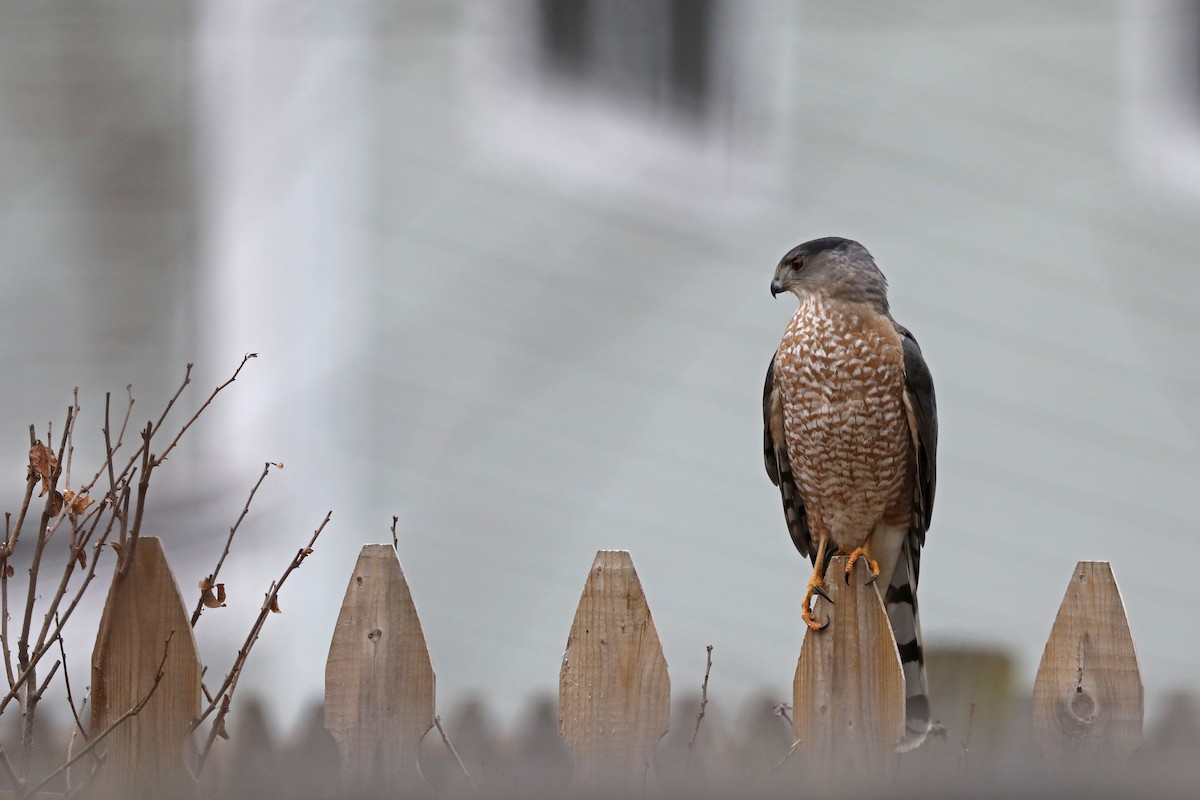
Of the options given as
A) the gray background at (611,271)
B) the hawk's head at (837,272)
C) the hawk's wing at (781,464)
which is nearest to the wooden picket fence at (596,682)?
the hawk's wing at (781,464)

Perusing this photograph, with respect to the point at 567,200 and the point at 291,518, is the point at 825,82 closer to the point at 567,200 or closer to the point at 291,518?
the point at 567,200

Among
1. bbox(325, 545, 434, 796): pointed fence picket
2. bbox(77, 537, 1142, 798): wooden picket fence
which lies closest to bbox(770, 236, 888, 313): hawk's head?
bbox(77, 537, 1142, 798): wooden picket fence

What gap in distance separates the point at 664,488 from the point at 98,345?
263 cm

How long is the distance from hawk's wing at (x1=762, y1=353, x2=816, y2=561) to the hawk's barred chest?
0.05 m

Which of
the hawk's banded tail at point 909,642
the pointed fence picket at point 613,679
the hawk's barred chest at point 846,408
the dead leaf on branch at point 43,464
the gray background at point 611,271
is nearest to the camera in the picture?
the dead leaf on branch at point 43,464

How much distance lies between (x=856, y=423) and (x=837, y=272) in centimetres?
39

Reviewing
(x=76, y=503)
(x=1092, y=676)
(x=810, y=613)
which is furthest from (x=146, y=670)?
(x=1092, y=676)

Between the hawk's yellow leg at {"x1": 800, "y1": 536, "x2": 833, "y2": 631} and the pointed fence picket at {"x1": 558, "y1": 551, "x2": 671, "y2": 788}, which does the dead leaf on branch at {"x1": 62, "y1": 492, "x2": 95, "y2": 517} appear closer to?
the pointed fence picket at {"x1": 558, "y1": 551, "x2": 671, "y2": 788}

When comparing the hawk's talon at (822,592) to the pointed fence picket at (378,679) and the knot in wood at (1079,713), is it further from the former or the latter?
the pointed fence picket at (378,679)

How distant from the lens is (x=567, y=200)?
6230 millimetres

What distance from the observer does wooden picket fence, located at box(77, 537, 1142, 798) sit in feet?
8.45

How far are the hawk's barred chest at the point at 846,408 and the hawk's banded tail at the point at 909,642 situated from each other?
0.57ft

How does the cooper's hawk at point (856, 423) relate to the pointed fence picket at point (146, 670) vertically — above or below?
above

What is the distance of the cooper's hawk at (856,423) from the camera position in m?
3.20
